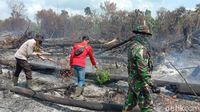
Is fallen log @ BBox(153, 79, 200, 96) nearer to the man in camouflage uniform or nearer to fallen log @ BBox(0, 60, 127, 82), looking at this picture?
fallen log @ BBox(0, 60, 127, 82)

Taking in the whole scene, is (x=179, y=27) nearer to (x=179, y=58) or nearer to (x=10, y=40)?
(x=179, y=58)

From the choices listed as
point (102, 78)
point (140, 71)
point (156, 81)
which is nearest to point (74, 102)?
point (140, 71)

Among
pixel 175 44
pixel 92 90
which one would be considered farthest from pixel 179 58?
pixel 92 90

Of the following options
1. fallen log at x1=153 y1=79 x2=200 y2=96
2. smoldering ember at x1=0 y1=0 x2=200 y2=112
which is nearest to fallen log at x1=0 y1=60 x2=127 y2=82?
smoldering ember at x1=0 y1=0 x2=200 y2=112

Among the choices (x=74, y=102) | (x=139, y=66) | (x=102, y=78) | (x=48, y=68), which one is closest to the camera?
(x=139, y=66)

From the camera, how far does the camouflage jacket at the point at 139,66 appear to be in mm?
5801

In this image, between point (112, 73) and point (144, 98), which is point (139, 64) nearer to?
point (144, 98)

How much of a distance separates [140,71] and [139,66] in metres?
0.09

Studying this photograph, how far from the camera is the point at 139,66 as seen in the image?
19.0 ft

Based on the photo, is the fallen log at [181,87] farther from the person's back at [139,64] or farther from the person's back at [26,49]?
the person's back at [26,49]

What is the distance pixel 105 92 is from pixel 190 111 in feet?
7.46

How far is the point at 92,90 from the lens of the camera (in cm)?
927

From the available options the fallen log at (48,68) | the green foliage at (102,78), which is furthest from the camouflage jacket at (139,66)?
the fallen log at (48,68)

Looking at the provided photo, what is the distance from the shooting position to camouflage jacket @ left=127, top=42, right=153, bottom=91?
19.0 ft
